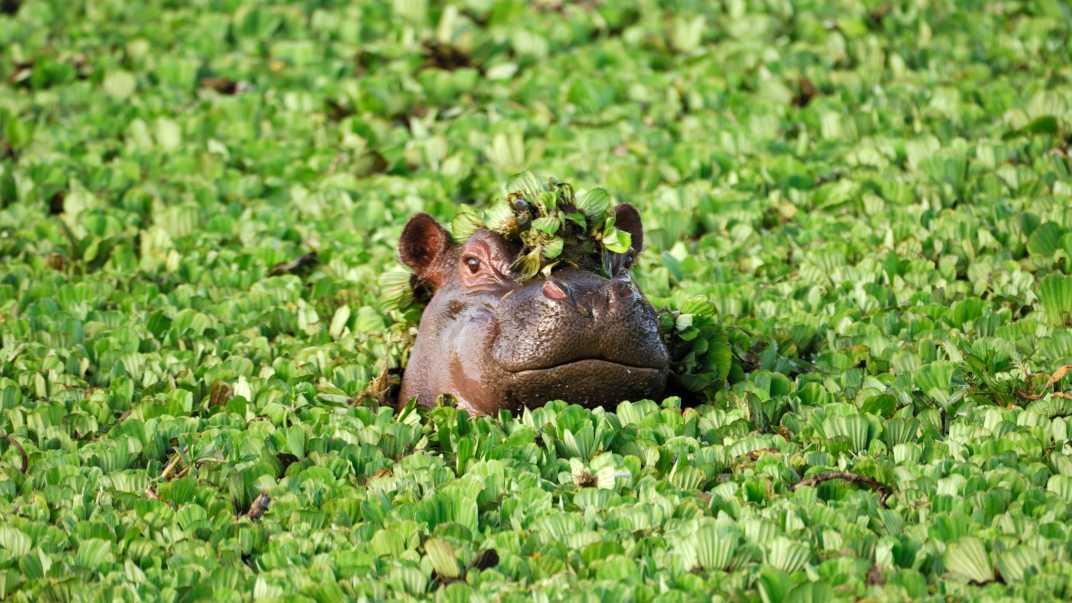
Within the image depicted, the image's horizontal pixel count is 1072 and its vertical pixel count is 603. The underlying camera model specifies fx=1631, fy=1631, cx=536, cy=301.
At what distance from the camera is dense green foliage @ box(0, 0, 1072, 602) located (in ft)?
16.9

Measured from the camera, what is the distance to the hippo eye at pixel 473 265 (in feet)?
21.4

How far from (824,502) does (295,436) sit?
200 centimetres

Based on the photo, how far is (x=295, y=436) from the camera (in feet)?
20.2

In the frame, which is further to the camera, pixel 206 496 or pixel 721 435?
pixel 721 435

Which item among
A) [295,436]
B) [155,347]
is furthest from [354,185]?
[295,436]

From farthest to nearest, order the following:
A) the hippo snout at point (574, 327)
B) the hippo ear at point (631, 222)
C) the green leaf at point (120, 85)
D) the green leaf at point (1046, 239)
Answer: the green leaf at point (120, 85) → the green leaf at point (1046, 239) → the hippo ear at point (631, 222) → the hippo snout at point (574, 327)

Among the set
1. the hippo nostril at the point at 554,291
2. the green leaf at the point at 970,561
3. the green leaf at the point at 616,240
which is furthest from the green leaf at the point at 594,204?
the green leaf at the point at 970,561

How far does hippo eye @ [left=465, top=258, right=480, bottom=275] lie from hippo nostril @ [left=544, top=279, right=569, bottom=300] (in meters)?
0.54

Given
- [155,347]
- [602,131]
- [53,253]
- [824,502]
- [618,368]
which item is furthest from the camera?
[602,131]

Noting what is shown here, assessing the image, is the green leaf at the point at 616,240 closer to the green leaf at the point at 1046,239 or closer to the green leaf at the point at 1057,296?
the green leaf at the point at 1057,296

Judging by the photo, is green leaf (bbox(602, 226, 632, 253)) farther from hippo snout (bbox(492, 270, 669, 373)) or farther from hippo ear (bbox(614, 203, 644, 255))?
hippo ear (bbox(614, 203, 644, 255))

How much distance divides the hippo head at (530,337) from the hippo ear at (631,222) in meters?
0.33

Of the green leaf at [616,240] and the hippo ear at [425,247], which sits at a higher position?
the green leaf at [616,240]

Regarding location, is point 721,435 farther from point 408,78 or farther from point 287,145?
point 408,78
